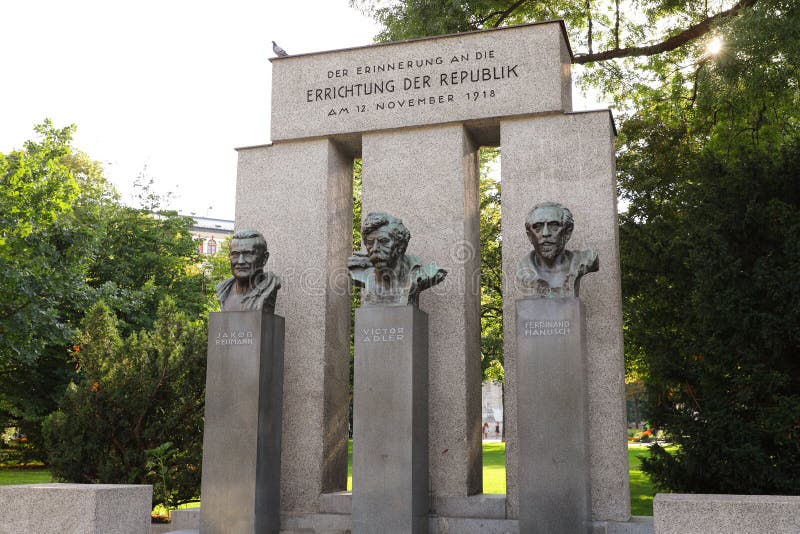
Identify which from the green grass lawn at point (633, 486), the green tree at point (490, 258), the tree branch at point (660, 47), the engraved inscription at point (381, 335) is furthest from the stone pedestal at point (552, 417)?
the green tree at point (490, 258)

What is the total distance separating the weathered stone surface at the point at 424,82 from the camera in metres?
9.11

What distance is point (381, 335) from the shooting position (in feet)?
25.5

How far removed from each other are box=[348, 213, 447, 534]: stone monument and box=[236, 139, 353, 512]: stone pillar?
131 cm

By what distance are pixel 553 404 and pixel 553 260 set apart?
4.73 feet

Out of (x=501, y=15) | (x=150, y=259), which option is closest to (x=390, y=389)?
(x=501, y=15)

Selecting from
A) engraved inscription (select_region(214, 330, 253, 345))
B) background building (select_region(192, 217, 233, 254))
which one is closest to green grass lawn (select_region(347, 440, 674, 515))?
engraved inscription (select_region(214, 330, 253, 345))

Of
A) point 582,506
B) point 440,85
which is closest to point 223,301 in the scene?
point 440,85

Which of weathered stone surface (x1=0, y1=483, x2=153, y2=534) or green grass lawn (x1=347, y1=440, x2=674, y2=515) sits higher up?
weathered stone surface (x1=0, y1=483, x2=153, y2=534)

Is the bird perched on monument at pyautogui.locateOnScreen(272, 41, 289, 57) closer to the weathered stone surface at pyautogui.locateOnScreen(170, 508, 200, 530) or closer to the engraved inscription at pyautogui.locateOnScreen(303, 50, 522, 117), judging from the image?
the engraved inscription at pyautogui.locateOnScreen(303, 50, 522, 117)

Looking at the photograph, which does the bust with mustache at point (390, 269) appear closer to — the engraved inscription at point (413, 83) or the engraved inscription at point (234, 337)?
the engraved inscription at point (234, 337)

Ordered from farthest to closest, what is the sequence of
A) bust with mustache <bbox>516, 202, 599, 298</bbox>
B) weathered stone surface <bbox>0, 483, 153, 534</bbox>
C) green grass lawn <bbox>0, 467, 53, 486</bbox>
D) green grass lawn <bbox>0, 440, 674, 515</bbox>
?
green grass lawn <bbox>0, 467, 53, 486</bbox> → green grass lawn <bbox>0, 440, 674, 515</bbox> → bust with mustache <bbox>516, 202, 599, 298</bbox> → weathered stone surface <bbox>0, 483, 153, 534</bbox>

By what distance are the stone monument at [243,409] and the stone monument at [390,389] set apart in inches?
41.3

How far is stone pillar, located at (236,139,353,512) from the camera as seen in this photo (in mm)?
8953

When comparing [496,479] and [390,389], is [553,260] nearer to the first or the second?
[390,389]
